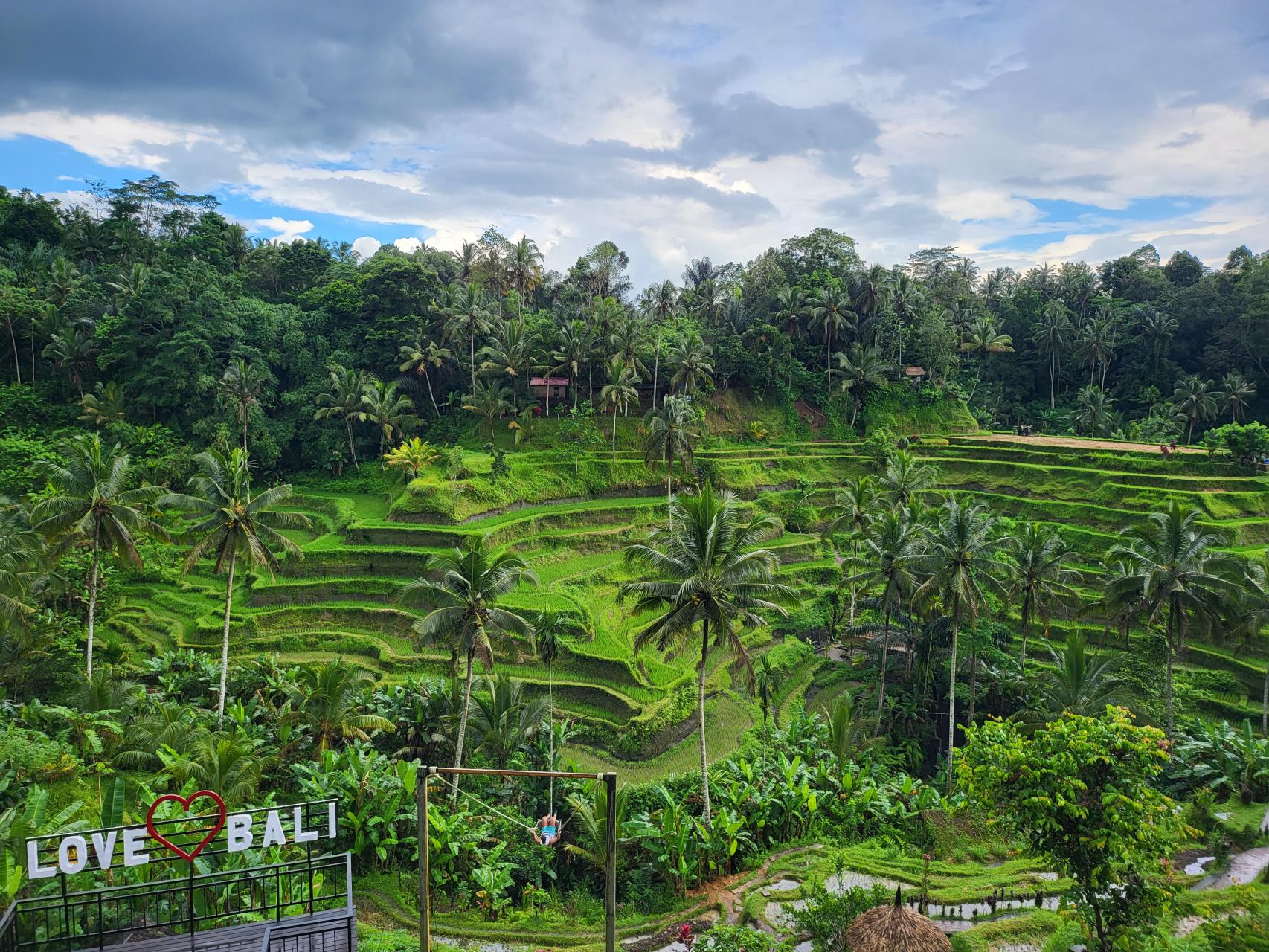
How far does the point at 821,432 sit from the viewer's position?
63.0 metres

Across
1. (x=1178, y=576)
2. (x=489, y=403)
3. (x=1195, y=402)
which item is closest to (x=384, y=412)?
A: (x=489, y=403)

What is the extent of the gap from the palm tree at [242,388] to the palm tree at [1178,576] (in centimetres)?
5330

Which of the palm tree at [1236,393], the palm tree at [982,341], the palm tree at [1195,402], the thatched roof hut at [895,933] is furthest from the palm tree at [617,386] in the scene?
the palm tree at [1236,393]

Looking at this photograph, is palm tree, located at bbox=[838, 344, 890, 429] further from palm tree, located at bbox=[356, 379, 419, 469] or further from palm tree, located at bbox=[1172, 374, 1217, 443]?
palm tree, located at bbox=[356, 379, 419, 469]

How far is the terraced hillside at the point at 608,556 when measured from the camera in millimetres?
31594

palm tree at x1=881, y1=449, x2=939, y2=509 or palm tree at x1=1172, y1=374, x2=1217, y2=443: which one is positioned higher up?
palm tree at x1=1172, y1=374, x2=1217, y2=443

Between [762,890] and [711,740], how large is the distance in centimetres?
1226

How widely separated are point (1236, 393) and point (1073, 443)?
693 inches

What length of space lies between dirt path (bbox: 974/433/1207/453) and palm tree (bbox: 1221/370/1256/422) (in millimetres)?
12516

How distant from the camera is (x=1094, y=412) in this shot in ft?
216

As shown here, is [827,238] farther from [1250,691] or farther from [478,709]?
[478,709]

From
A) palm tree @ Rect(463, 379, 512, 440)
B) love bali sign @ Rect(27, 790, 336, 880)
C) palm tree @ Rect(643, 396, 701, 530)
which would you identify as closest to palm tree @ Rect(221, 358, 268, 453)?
palm tree @ Rect(463, 379, 512, 440)

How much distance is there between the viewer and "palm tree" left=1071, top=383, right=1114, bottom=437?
216 ft

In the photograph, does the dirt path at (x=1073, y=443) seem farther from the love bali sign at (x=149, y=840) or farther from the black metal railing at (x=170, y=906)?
the love bali sign at (x=149, y=840)
